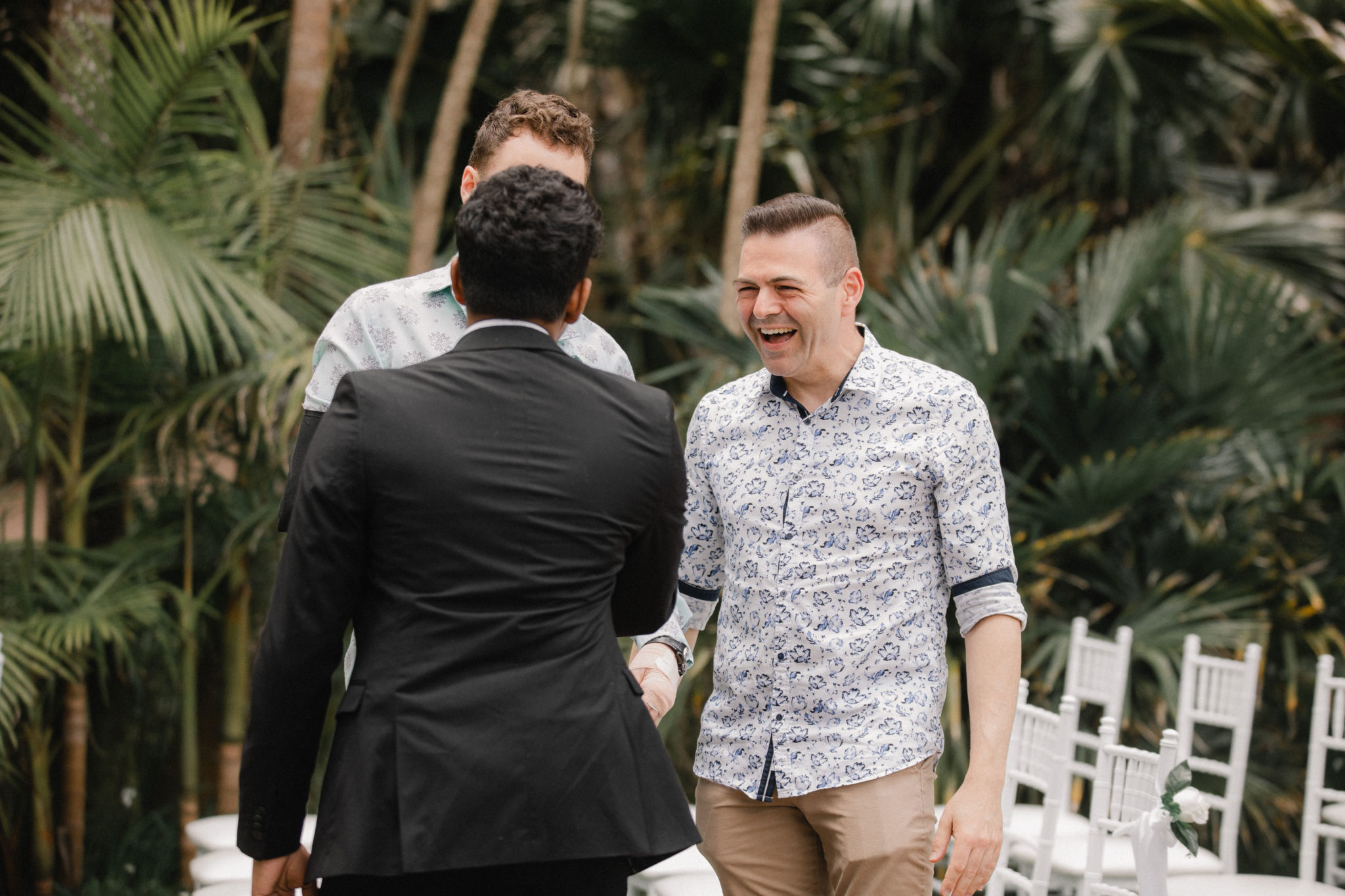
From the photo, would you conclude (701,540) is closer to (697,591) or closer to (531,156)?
(697,591)

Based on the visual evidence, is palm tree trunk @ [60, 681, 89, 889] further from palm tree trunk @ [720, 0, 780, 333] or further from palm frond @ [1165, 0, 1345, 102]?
palm frond @ [1165, 0, 1345, 102]

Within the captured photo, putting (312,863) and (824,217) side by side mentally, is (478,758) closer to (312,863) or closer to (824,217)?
(312,863)

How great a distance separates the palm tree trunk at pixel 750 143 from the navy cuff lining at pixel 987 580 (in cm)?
220

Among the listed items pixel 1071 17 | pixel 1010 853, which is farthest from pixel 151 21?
pixel 1071 17

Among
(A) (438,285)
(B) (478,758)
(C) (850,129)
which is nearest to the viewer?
(B) (478,758)

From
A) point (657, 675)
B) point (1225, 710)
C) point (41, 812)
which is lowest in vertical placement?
point (41, 812)

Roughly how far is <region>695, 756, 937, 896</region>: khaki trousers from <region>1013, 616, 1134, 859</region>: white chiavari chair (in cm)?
165

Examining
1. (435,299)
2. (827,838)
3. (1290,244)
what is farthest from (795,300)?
(1290,244)

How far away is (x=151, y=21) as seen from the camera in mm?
3217

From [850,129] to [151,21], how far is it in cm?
285

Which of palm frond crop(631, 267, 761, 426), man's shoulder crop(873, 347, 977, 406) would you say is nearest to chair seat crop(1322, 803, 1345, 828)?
palm frond crop(631, 267, 761, 426)

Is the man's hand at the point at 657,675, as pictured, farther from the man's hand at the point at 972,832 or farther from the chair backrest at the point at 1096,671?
the chair backrest at the point at 1096,671

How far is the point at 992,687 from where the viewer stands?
1798 mm

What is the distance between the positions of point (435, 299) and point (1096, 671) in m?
2.59
